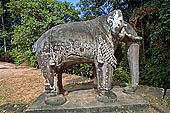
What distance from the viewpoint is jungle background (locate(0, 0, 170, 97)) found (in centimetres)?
351

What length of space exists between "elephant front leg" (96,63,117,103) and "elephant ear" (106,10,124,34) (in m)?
0.37

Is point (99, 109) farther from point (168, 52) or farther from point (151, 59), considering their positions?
point (151, 59)

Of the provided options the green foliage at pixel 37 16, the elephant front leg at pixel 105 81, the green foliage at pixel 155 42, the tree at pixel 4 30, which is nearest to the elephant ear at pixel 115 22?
the elephant front leg at pixel 105 81

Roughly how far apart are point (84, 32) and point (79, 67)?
3893 mm

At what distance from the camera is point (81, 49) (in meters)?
1.52

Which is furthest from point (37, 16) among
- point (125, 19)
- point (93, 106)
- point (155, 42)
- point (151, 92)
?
point (93, 106)

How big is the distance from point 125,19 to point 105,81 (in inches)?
159

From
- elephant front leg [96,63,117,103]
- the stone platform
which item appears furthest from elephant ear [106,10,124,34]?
the stone platform

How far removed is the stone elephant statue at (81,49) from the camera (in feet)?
4.91

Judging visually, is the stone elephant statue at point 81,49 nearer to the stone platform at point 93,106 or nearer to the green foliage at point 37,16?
the stone platform at point 93,106

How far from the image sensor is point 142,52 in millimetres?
4234

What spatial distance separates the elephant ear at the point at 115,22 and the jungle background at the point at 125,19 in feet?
6.49

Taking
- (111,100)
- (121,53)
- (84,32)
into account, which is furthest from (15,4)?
(111,100)

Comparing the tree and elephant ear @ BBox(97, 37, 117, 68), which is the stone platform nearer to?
elephant ear @ BBox(97, 37, 117, 68)
